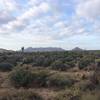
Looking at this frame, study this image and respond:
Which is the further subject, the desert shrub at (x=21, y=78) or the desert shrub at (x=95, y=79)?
the desert shrub at (x=21, y=78)

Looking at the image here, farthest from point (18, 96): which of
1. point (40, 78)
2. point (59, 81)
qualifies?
point (40, 78)

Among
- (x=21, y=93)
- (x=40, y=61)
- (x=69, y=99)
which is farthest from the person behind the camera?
(x=40, y=61)

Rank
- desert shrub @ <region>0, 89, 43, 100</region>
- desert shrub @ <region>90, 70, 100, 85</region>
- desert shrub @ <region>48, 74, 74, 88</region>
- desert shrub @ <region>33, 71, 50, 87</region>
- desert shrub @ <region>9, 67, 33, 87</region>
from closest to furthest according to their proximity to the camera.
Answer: desert shrub @ <region>0, 89, 43, 100</region>
desert shrub @ <region>90, 70, 100, 85</region>
desert shrub @ <region>48, 74, 74, 88</region>
desert shrub @ <region>9, 67, 33, 87</region>
desert shrub @ <region>33, 71, 50, 87</region>

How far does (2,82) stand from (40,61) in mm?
17656

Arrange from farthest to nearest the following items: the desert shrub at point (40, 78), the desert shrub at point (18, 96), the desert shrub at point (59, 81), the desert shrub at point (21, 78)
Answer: the desert shrub at point (40, 78), the desert shrub at point (21, 78), the desert shrub at point (59, 81), the desert shrub at point (18, 96)

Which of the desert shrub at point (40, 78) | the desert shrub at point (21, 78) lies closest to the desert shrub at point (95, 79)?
the desert shrub at point (40, 78)

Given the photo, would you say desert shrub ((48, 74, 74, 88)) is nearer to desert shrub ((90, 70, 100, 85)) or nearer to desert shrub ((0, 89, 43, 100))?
desert shrub ((90, 70, 100, 85))

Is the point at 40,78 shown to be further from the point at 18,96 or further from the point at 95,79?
the point at 18,96

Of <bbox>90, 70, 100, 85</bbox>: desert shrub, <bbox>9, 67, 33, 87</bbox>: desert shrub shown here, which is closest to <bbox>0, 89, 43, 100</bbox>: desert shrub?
<bbox>90, 70, 100, 85</bbox>: desert shrub

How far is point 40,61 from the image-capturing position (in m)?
38.8

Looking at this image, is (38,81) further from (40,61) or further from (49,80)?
(40,61)

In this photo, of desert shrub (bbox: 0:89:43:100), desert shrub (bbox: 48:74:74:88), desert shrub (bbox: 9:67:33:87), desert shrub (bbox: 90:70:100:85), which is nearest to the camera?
desert shrub (bbox: 0:89:43:100)

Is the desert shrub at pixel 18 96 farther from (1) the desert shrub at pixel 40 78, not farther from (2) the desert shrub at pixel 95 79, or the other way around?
(1) the desert shrub at pixel 40 78

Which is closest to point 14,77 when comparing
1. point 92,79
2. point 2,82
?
point 2,82
